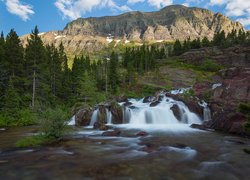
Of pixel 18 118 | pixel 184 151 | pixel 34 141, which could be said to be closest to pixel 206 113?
pixel 184 151

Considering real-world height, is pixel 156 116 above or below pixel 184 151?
above

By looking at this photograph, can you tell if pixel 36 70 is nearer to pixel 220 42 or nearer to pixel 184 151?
pixel 184 151

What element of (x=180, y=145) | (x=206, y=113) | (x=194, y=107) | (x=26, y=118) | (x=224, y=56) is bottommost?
(x=180, y=145)

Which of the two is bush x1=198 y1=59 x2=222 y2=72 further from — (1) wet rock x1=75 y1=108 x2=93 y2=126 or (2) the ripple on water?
(2) the ripple on water

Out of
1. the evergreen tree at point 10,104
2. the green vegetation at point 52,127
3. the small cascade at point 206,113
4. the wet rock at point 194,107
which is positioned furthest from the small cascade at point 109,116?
the green vegetation at point 52,127

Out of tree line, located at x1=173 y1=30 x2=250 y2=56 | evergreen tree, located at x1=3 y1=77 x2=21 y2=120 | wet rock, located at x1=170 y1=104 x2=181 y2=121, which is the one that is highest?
tree line, located at x1=173 y1=30 x2=250 y2=56

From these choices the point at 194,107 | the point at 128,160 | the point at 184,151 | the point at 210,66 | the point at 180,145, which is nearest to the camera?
the point at 128,160

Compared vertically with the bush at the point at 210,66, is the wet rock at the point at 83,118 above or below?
below

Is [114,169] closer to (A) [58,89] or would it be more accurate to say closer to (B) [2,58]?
(B) [2,58]

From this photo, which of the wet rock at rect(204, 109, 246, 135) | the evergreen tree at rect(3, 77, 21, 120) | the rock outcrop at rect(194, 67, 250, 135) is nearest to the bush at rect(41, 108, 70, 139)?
the evergreen tree at rect(3, 77, 21, 120)

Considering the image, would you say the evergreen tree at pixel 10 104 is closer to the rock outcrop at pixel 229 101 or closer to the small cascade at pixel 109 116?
the small cascade at pixel 109 116

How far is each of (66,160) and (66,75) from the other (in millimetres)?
46349

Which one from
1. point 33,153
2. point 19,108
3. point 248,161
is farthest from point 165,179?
point 19,108

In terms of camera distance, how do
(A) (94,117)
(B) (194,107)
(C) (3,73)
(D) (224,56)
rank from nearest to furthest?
(A) (94,117)
(B) (194,107)
(C) (3,73)
(D) (224,56)
